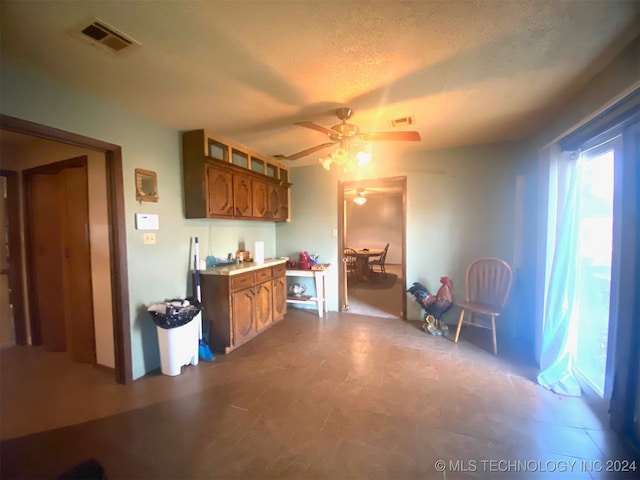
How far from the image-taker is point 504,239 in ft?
10.6

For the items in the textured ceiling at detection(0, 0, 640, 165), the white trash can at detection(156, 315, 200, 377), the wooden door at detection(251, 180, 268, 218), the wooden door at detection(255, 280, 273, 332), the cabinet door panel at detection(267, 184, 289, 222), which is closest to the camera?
the textured ceiling at detection(0, 0, 640, 165)

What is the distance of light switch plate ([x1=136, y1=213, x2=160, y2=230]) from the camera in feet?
7.53

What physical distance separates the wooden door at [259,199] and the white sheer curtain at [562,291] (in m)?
3.11

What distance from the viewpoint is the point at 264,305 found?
328 cm

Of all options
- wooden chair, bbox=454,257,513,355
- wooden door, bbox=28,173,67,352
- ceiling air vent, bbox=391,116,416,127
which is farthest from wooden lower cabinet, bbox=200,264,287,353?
wooden chair, bbox=454,257,513,355

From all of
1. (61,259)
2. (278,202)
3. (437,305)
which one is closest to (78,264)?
(61,259)

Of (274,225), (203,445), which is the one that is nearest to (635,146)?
(203,445)

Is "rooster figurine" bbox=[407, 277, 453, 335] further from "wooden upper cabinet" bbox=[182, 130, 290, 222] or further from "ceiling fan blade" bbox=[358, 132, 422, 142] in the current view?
"wooden upper cabinet" bbox=[182, 130, 290, 222]

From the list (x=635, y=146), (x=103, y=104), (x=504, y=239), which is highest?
(x=103, y=104)

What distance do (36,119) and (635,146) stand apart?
3752 mm

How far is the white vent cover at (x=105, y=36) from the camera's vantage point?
1296mm

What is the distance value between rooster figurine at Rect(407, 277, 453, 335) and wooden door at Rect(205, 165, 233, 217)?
265 cm

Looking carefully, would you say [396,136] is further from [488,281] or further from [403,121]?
[488,281]

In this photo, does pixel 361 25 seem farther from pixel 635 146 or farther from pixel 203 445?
pixel 203 445
